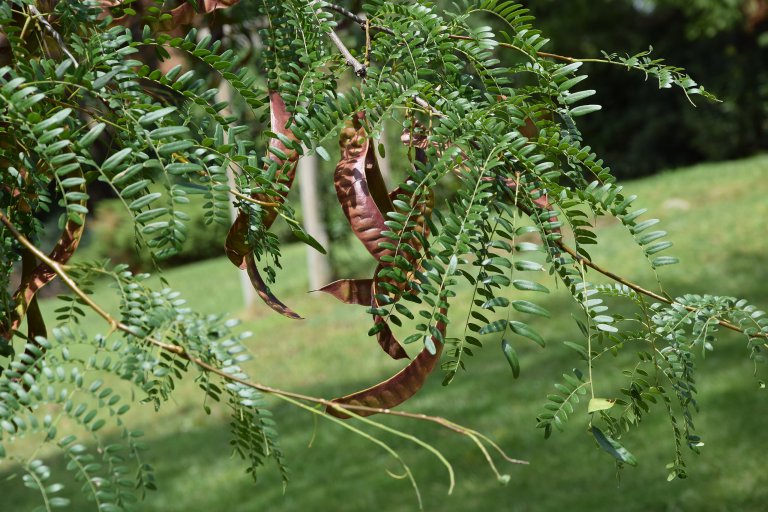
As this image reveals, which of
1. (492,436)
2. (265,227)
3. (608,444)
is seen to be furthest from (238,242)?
(492,436)

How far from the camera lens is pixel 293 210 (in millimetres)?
971

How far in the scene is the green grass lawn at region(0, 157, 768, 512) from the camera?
4.79 metres

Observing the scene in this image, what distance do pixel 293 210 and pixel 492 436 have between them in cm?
488

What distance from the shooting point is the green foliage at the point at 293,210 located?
86cm

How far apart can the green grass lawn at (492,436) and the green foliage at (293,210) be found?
1.68 meters

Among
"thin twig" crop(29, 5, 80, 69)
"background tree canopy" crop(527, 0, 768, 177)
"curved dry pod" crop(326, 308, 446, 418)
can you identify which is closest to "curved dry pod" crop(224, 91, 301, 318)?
"curved dry pod" crop(326, 308, 446, 418)

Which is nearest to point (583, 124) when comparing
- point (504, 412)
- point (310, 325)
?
point (310, 325)

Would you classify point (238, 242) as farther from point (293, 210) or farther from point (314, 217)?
point (314, 217)

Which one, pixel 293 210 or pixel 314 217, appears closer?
pixel 293 210

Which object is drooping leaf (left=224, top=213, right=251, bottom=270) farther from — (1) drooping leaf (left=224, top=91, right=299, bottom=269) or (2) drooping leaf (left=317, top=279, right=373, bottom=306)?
(2) drooping leaf (left=317, top=279, right=373, bottom=306)

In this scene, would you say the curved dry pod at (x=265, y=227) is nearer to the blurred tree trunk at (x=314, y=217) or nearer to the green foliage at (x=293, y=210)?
the green foliage at (x=293, y=210)

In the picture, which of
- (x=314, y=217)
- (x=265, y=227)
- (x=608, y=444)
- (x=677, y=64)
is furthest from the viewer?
(x=677, y=64)

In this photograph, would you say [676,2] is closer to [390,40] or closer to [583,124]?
[583,124]

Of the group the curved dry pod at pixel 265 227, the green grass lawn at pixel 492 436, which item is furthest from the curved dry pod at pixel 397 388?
the green grass lawn at pixel 492 436
